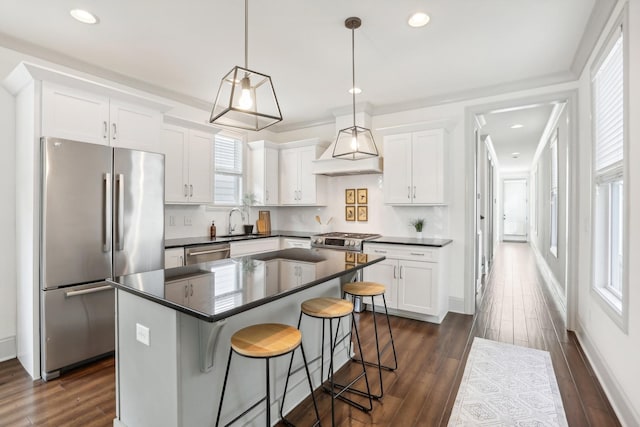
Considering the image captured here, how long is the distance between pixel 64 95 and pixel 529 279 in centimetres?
735

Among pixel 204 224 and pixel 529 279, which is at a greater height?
pixel 204 224

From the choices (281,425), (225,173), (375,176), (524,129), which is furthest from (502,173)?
(281,425)

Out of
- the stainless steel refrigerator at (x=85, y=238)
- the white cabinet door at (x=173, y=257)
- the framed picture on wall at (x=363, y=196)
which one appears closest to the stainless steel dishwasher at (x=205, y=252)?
the white cabinet door at (x=173, y=257)

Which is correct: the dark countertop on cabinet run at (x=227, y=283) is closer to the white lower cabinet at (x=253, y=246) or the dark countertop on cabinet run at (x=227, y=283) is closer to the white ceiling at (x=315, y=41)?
the white lower cabinet at (x=253, y=246)

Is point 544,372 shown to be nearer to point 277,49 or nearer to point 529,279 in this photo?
point 277,49

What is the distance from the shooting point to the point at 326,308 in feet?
7.16

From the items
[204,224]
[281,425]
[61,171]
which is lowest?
[281,425]

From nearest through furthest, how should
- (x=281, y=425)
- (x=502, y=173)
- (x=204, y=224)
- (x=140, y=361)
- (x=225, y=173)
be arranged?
(x=140, y=361), (x=281, y=425), (x=204, y=224), (x=225, y=173), (x=502, y=173)

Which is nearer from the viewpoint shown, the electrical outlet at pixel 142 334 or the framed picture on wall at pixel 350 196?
the electrical outlet at pixel 142 334

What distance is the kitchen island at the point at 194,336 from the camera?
5.16ft

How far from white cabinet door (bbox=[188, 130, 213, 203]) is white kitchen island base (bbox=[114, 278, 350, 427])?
2.44 metres

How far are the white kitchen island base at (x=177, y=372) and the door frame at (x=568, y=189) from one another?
2.92 meters

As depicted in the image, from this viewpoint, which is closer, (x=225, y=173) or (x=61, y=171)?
(x=61, y=171)

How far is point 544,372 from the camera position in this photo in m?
2.72
